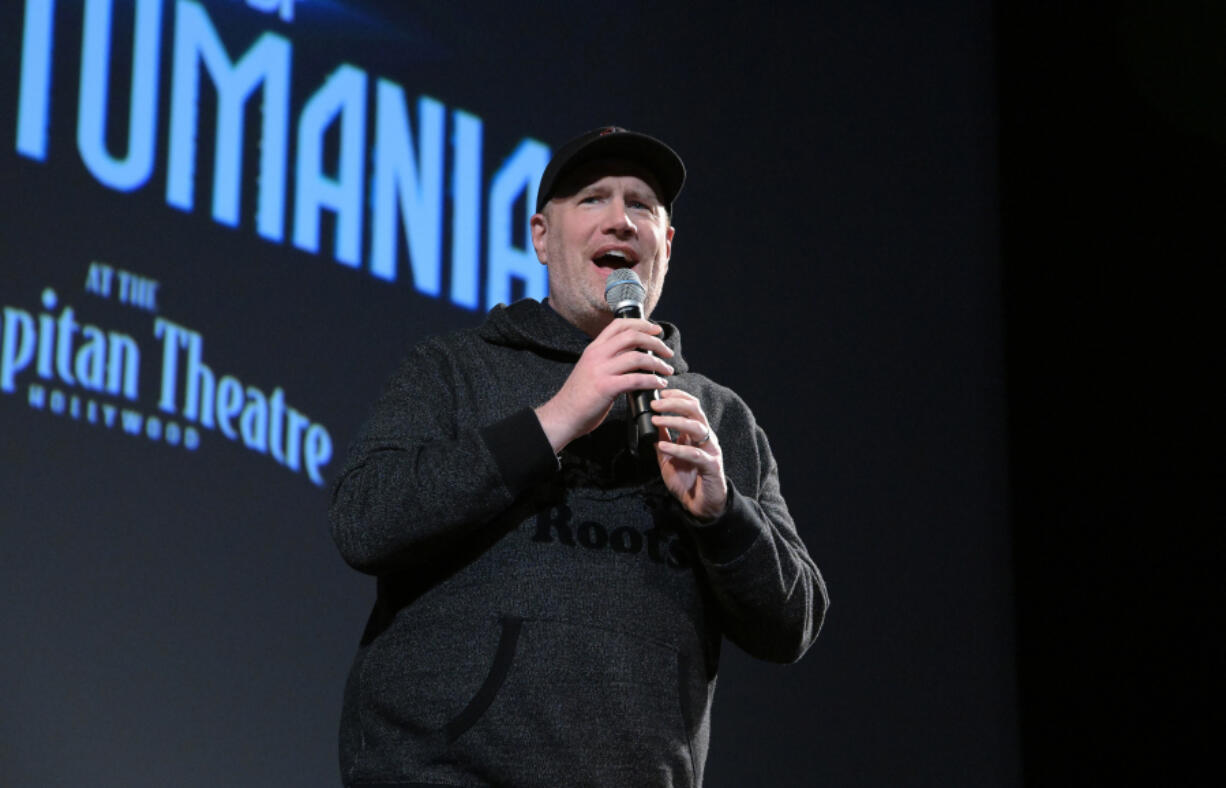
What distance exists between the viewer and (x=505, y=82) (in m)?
2.97

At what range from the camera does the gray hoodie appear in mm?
1321

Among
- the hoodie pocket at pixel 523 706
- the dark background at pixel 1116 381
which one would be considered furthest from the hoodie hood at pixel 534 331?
the dark background at pixel 1116 381

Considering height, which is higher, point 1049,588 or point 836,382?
point 836,382

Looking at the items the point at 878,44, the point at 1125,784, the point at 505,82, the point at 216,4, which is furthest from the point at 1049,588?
the point at 216,4

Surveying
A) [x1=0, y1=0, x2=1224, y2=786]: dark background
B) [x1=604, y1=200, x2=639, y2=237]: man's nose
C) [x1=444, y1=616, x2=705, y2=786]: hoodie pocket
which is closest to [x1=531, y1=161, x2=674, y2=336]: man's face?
[x1=604, y1=200, x2=639, y2=237]: man's nose

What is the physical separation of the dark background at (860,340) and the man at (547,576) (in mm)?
1092

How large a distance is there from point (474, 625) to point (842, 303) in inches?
90.1

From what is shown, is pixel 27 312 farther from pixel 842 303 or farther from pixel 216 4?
pixel 842 303

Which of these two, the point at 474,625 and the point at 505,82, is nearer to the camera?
the point at 474,625

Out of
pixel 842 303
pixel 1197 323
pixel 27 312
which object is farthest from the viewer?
pixel 842 303

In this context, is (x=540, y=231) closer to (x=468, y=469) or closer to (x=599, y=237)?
(x=599, y=237)

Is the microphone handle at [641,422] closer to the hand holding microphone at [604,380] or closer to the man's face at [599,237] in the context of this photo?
the hand holding microphone at [604,380]

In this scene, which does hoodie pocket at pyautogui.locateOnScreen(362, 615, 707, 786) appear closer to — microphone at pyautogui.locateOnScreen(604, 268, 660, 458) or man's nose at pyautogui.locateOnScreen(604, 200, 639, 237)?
microphone at pyautogui.locateOnScreen(604, 268, 660, 458)

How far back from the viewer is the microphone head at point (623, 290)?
152cm
